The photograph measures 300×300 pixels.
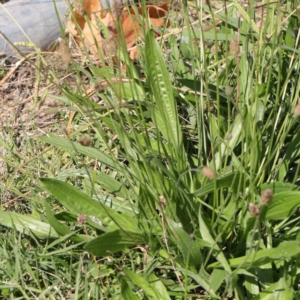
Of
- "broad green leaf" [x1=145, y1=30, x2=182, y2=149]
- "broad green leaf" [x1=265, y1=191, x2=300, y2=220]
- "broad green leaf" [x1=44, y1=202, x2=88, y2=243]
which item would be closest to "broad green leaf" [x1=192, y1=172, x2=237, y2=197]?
"broad green leaf" [x1=265, y1=191, x2=300, y2=220]

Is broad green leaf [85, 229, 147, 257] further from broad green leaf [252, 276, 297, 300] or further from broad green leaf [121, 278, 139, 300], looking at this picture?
broad green leaf [252, 276, 297, 300]

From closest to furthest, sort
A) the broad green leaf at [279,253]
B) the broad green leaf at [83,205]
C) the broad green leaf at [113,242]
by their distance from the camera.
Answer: the broad green leaf at [279,253] < the broad green leaf at [113,242] < the broad green leaf at [83,205]

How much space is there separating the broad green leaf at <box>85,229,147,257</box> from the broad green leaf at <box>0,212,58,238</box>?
216mm

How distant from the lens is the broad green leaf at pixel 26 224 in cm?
161

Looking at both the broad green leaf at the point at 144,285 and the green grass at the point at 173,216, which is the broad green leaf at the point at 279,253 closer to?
the green grass at the point at 173,216

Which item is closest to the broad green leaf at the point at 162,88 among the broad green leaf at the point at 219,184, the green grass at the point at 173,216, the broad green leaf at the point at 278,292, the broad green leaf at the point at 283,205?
the green grass at the point at 173,216

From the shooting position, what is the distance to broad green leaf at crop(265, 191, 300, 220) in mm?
1354

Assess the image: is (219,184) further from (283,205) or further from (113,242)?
(113,242)

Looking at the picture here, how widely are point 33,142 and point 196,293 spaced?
845 mm

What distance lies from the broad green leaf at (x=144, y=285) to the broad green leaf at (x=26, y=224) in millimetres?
290

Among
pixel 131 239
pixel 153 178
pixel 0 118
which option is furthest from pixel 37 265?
pixel 0 118

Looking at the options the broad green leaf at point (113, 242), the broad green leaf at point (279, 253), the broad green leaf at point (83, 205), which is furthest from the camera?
the broad green leaf at point (83, 205)

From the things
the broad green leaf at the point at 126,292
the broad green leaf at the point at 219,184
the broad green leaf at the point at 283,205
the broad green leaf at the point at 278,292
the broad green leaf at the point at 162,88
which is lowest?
the broad green leaf at the point at 278,292

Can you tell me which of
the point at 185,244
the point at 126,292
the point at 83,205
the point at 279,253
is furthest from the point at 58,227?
the point at 279,253
